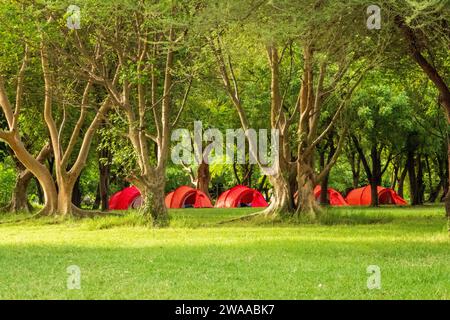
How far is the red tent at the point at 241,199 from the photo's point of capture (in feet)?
149

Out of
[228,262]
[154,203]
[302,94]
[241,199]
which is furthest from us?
[241,199]

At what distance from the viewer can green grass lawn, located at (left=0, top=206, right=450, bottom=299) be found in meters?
9.55

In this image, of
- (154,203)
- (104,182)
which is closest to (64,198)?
(154,203)

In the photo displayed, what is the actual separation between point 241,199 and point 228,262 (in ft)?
110

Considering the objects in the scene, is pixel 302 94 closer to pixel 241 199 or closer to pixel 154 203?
pixel 154 203

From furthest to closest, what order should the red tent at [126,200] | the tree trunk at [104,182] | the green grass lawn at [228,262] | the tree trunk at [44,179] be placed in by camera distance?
the red tent at [126,200] < the tree trunk at [104,182] < the tree trunk at [44,179] < the green grass lawn at [228,262]

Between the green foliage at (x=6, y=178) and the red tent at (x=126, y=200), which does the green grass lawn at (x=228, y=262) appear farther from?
the green foliage at (x=6, y=178)

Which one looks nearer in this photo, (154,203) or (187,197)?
(154,203)

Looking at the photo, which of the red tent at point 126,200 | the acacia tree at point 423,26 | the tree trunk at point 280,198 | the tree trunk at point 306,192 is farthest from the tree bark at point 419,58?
the red tent at point 126,200

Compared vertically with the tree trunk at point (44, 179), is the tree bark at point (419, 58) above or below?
above

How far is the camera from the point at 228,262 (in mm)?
12719

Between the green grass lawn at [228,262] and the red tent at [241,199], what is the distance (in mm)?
23035
